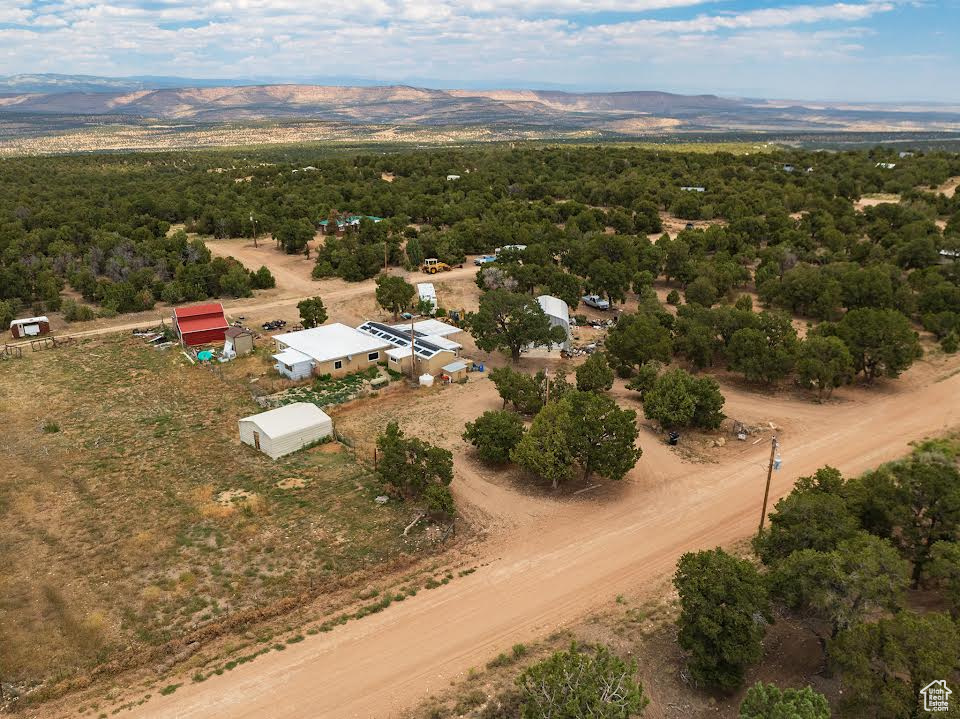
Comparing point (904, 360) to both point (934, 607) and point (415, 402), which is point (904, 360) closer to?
point (934, 607)

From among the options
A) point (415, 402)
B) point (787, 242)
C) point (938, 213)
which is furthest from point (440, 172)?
point (415, 402)

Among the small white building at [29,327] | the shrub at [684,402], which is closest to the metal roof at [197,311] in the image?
the small white building at [29,327]

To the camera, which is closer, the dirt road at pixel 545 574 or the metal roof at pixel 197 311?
the dirt road at pixel 545 574

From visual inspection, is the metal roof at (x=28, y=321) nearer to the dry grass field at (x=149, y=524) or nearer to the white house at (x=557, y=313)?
the dry grass field at (x=149, y=524)

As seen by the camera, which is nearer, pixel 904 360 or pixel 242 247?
pixel 904 360

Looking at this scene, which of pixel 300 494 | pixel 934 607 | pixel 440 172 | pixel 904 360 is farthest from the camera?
pixel 440 172

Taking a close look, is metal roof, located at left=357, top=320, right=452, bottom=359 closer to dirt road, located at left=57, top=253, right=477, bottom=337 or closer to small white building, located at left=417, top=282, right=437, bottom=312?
small white building, located at left=417, top=282, right=437, bottom=312

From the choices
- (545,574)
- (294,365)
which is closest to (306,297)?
(294,365)

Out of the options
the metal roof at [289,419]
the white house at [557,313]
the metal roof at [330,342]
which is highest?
the white house at [557,313]

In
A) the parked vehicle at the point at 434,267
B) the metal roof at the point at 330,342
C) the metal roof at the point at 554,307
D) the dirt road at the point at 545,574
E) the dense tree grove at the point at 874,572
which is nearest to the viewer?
the dense tree grove at the point at 874,572
